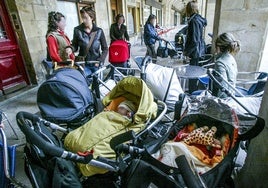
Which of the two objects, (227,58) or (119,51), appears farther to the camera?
(119,51)

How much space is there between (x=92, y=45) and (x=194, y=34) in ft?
5.43

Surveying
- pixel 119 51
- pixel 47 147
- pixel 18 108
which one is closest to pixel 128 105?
pixel 47 147

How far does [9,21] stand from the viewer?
3.52 m

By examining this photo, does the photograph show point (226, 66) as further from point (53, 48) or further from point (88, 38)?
point (53, 48)

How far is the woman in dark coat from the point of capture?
289cm

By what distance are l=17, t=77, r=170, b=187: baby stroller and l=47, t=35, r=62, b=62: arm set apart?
136cm

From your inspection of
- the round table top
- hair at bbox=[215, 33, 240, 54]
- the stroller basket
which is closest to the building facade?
the round table top

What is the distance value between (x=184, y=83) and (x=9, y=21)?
3.46 metres

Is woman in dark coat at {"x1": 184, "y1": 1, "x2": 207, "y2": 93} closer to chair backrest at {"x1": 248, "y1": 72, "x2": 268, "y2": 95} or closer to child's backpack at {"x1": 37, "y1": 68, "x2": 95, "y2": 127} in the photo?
chair backrest at {"x1": 248, "y1": 72, "x2": 268, "y2": 95}

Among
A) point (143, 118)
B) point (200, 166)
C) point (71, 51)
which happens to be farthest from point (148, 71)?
point (71, 51)

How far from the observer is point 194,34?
3021mm

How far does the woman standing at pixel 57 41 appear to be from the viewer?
2459 mm

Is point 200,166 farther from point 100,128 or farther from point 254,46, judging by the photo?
point 254,46

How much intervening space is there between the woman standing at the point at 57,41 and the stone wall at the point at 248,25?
7.58 ft
